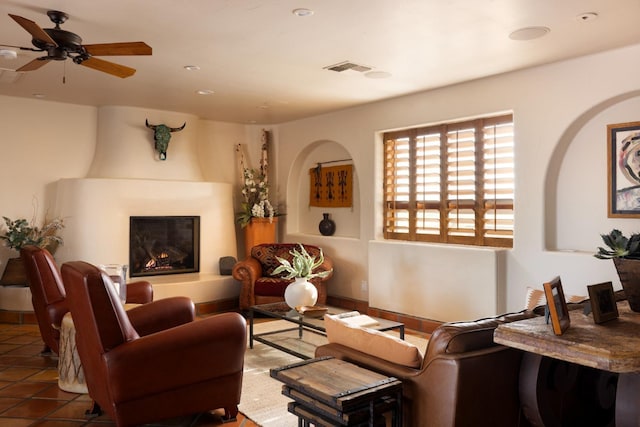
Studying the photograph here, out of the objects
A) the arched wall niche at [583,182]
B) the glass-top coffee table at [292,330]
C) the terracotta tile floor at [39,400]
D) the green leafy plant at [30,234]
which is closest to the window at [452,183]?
the arched wall niche at [583,182]

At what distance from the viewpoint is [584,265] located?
14.2 ft

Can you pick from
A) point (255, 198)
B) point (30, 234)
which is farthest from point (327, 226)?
point (30, 234)

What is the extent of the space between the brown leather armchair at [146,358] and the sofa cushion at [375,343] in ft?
2.15

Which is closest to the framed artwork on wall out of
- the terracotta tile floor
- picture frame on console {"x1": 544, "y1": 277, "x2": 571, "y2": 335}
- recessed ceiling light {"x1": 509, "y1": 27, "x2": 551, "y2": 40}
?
recessed ceiling light {"x1": 509, "y1": 27, "x2": 551, "y2": 40}

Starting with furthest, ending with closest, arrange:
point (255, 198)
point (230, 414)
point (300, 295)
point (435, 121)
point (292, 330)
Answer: point (255, 198), point (435, 121), point (292, 330), point (300, 295), point (230, 414)

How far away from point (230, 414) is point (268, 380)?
763 mm

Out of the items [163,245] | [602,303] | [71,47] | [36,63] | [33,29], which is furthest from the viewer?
[163,245]

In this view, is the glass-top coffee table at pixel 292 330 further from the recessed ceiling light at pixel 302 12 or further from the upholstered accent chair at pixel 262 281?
the recessed ceiling light at pixel 302 12

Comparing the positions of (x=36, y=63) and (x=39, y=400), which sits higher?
(x=36, y=63)

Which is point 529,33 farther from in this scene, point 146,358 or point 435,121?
point 146,358

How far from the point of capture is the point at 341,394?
2.08m

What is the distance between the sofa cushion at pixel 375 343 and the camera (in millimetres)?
2352

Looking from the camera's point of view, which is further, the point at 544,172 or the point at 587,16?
the point at 544,172

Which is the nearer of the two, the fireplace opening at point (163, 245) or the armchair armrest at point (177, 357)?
the armchair armrest at point (177, 357)
